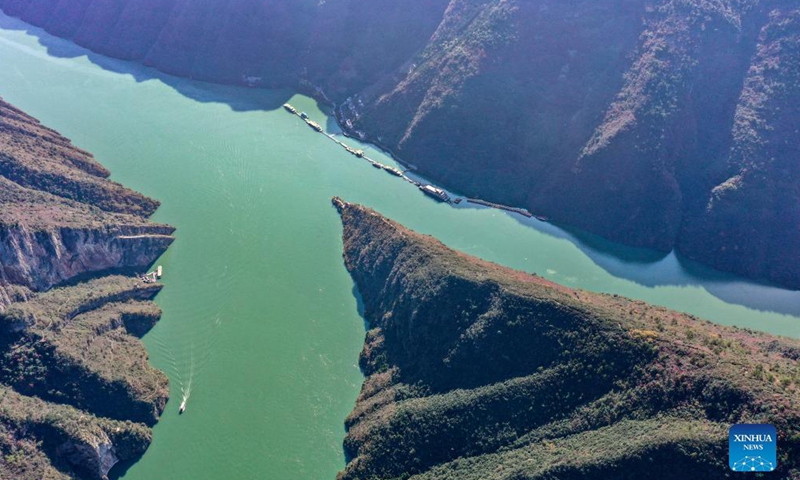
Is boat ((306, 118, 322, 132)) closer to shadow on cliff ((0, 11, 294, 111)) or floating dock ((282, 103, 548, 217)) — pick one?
floating dock ((282, 103, 548, 217))

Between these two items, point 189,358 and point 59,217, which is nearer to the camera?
point 189,358

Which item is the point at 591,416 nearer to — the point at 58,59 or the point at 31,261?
the point at 31,261

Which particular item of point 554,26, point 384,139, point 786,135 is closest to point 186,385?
point 384,139

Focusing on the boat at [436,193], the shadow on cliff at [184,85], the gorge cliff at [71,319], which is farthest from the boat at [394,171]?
the gorge cliff at [71,319]

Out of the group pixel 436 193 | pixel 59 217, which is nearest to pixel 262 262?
pixel 59 217

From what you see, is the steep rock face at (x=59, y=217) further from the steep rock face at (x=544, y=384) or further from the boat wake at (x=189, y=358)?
the steep rock face at (x=544, y=384)

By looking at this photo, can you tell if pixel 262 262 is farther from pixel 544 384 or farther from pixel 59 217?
pixel 544 384

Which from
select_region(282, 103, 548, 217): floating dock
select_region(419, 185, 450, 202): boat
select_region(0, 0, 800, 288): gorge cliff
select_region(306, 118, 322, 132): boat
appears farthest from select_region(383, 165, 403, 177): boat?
select_region(306, 118, 322, 132): boat
